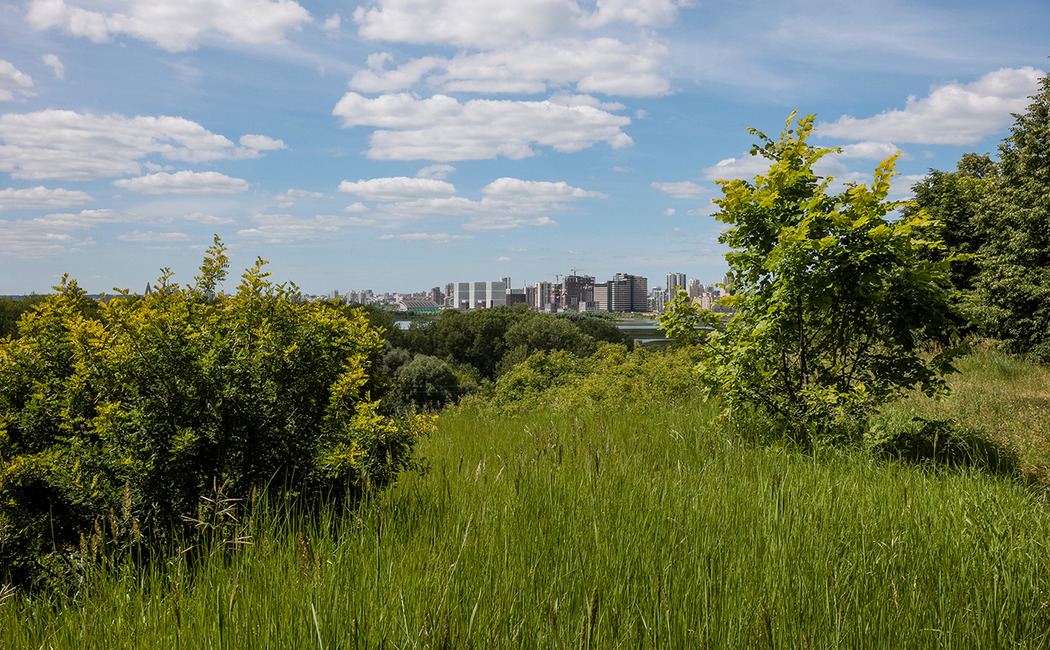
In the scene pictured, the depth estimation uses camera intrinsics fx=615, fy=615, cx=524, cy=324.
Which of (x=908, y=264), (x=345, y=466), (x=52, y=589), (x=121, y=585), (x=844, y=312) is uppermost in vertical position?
(x=908, y=264)

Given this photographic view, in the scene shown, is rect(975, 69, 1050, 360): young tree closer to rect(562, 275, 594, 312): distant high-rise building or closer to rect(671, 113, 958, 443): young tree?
rect(671, 113, 958, 443): young tree

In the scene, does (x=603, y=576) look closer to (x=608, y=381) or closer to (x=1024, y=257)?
(x=608, y=381)

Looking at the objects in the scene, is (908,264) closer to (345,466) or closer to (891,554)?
(891,554)

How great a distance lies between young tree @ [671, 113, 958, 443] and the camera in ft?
18.2

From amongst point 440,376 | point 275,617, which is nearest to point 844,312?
point 275,617

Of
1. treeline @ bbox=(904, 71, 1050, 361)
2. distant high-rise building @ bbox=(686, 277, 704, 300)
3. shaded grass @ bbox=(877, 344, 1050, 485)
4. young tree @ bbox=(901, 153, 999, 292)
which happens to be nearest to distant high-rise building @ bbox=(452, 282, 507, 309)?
distant high-rise building @ bbox=(686, 277, 704, 300)

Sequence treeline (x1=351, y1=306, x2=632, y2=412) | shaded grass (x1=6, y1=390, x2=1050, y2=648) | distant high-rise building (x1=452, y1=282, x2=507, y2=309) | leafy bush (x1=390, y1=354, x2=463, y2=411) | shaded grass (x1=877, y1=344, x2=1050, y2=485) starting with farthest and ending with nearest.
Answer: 1. distant high-rise building (x1=452, y1=282, x2=507, y2=309)
2. treeline (x1=351, y1=306, x2=632, y2=412)
3. leafy bush (x1=390, y1=354, x2=463, y2=411)
4. shaded grass (x1=877, y1=344, x2=1050, y2=485)
5. shaded grass (x1=6, y1=390, x2=1050, y2=648)

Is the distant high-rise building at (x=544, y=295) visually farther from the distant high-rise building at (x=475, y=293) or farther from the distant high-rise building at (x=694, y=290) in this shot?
the distant high-rise building at (x=694, y=290)

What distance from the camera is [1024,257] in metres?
18.1

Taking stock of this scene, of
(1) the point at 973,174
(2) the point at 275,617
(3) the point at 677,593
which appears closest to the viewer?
(2) the point at 275,617

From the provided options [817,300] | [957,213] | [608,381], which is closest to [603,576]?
[817,300]

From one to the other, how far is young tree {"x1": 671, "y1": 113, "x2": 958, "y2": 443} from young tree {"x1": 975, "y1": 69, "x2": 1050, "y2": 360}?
13.8 meters

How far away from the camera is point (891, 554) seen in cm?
280

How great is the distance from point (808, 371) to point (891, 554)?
368 cm
